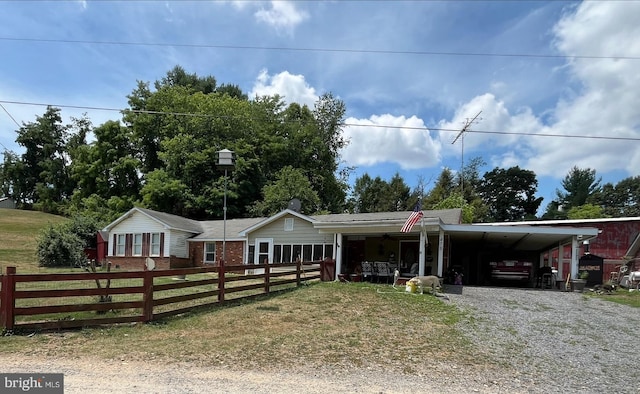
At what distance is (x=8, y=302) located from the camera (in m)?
7.35

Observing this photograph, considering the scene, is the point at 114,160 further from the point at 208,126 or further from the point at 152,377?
the point at 152,377

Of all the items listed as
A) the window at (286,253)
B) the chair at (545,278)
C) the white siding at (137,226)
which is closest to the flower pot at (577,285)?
the chair at (545,278)

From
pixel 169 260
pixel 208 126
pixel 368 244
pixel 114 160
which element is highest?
pixel 208 126

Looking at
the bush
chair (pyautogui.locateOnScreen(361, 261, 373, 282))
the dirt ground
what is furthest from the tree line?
the dirt ground

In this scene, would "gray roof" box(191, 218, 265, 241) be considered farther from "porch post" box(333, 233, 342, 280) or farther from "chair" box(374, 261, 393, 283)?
"chair" box(374, 261, 393, 283)

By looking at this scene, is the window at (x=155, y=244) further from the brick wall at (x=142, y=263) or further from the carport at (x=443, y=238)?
the carport at (x=443, y=238)

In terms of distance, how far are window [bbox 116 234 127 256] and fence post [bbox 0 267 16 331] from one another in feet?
70.8

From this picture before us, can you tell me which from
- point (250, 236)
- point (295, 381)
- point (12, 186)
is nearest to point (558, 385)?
point (295, 381)

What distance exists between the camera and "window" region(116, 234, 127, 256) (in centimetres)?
2781

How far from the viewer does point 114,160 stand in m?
45.7

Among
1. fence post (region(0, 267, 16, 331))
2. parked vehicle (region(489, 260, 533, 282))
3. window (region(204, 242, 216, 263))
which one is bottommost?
window (region(204, 242, 216, 263))

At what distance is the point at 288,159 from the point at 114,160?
18.3 m

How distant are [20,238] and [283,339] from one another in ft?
134

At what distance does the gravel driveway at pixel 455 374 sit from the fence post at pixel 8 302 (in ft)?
5.67
